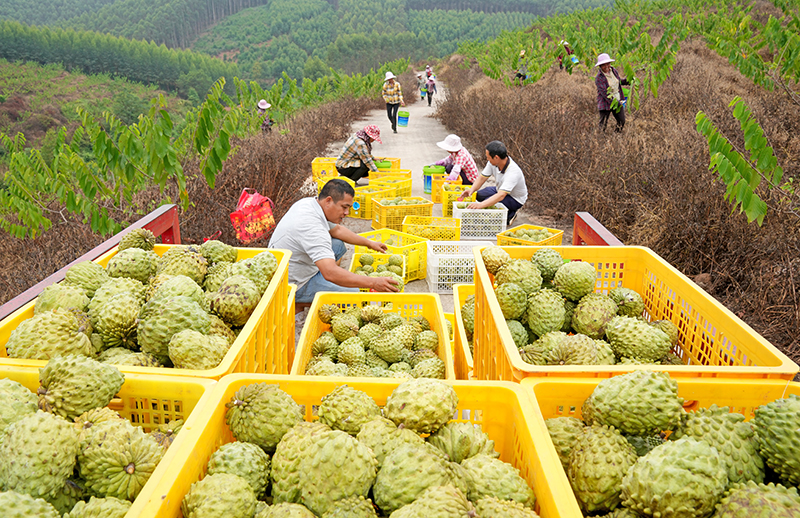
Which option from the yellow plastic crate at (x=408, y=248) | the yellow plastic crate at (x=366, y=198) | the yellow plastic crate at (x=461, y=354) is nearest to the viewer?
the yellow plastic crate at (x=461, y=354)

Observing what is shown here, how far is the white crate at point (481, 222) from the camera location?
6.86 metres

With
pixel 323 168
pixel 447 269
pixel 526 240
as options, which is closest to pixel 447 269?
pixel 447 269

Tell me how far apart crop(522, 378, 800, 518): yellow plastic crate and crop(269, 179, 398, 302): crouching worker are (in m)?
2.35

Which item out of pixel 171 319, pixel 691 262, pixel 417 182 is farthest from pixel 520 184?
pixel 171 319

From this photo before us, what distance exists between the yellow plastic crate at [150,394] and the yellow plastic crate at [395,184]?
6872 millimetres

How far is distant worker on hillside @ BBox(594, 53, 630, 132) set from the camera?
10.3 m

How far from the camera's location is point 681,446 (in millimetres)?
1339

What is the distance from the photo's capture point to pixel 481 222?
22.8 ft

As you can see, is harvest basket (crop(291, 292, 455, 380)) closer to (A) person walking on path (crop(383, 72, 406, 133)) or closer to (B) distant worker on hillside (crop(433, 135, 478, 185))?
(B) distant worker on hillside (crop(433, 135, 478, 185))

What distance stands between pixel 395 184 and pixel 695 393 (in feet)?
24.0

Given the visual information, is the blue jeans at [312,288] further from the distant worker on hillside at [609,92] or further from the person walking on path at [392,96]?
the person walking on path at [392,96]

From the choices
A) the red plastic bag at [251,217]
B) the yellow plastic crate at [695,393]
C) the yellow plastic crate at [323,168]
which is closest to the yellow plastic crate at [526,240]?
the red plastic bag at [251,217]

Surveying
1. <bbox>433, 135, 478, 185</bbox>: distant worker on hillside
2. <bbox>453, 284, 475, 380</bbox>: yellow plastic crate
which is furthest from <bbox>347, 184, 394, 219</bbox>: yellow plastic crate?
<bbox>453, 284, 475, 380</bbox>: yellow plastic crate

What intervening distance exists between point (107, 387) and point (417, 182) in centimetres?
1039
